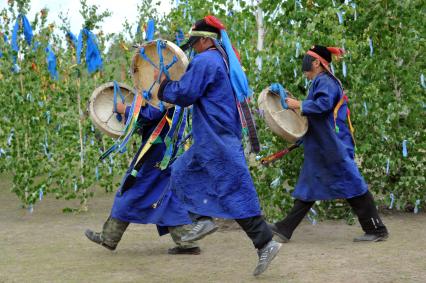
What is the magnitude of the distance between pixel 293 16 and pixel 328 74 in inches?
38.1

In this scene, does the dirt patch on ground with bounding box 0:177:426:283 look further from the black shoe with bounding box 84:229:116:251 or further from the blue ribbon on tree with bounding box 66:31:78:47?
the blue ribbon on tree with bounding box 66:31:78:47

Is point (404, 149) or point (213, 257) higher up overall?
point (404, 149)

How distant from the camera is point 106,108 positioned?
6090 mm

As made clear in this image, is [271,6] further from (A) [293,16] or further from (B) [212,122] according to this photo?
(B) [212,122]

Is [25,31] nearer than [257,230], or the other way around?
[257,230]

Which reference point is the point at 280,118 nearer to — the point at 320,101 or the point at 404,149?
the point at 320,101

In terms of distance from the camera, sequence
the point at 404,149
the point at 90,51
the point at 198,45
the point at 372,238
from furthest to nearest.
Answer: the point at 90,51 < the point at 404,149 < the point at 372,238 < the point at 198,45

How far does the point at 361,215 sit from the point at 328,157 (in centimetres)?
62

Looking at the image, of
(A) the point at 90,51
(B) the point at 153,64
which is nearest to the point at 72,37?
(A) the point at 90,51

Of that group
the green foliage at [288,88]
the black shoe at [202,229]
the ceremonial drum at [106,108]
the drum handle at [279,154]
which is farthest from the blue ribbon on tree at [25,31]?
the black shoe at [202,229]

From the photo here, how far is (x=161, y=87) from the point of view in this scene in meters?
5.02

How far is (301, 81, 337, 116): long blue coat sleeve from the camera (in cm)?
591

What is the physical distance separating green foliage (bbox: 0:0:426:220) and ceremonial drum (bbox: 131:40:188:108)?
1.91ft

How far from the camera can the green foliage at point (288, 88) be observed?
6941 millimetres
